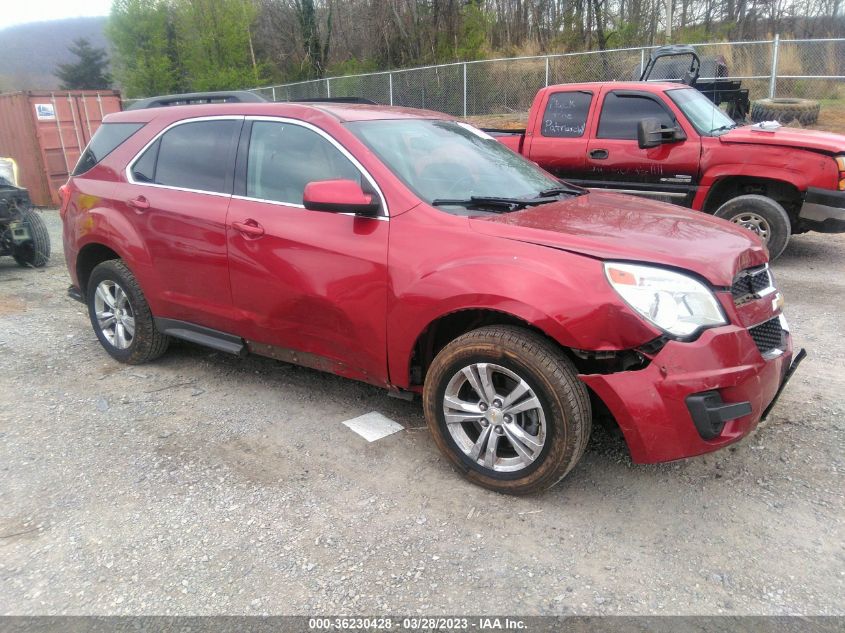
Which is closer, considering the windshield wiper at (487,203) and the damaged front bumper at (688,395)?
the damaged front bumper at (688,395)

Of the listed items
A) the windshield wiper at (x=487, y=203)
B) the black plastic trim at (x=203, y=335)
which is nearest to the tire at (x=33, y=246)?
the black plastic trim at (x=203, y=335)

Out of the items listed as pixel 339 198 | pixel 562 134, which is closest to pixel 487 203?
pixel 339 198

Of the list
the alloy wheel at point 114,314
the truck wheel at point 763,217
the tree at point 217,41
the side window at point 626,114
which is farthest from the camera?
the tree at point 217,41

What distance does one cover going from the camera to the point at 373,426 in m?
3.79

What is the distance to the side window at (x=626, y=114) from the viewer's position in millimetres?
7242

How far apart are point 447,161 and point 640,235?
1237 mm

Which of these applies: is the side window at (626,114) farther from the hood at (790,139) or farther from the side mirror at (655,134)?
the hood at (790,139)

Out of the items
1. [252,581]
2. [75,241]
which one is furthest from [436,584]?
[75,241]

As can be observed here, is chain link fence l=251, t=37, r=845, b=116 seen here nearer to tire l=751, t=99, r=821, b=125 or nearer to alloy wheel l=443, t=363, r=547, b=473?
tire l=751, t=99, r=821, b=125

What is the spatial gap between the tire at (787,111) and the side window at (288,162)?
39.5 feet

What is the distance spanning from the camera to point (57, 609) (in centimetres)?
243

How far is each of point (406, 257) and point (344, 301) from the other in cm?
46

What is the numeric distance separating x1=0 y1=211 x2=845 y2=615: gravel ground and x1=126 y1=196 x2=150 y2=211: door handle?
49.7 inches

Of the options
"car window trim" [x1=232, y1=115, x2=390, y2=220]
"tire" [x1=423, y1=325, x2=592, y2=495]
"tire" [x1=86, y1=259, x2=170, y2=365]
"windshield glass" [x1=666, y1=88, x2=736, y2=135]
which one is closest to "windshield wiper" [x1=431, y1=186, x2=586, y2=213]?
"car window trim" [x1=232, y1=115, x2=390, y2=220]
